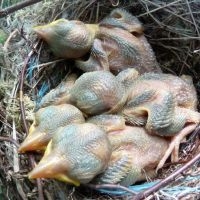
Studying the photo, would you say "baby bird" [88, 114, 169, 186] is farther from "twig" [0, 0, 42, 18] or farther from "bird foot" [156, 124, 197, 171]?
"twig" [0, 0, 42, 18]

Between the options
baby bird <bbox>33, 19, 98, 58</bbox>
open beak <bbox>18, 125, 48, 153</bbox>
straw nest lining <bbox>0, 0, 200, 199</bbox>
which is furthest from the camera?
baby bird <bbox>33, 19, 98, 58</bbox>

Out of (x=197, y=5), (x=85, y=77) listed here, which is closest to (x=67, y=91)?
(x=85, y=77)

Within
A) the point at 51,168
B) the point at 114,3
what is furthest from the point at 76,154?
the point at 114,3

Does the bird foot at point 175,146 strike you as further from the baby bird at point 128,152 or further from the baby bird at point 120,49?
the baby bird at point 120,49

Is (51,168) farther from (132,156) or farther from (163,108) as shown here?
(163,108)

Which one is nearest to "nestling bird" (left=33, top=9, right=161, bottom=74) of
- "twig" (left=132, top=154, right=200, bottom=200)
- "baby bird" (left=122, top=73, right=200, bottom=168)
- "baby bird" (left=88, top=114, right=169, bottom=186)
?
"baby bird" (left=122, top=73, right=200, bottom=168)

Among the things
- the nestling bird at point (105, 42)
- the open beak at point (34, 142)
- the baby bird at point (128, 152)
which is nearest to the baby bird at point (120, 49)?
the nestling bird at point (105, 42)
